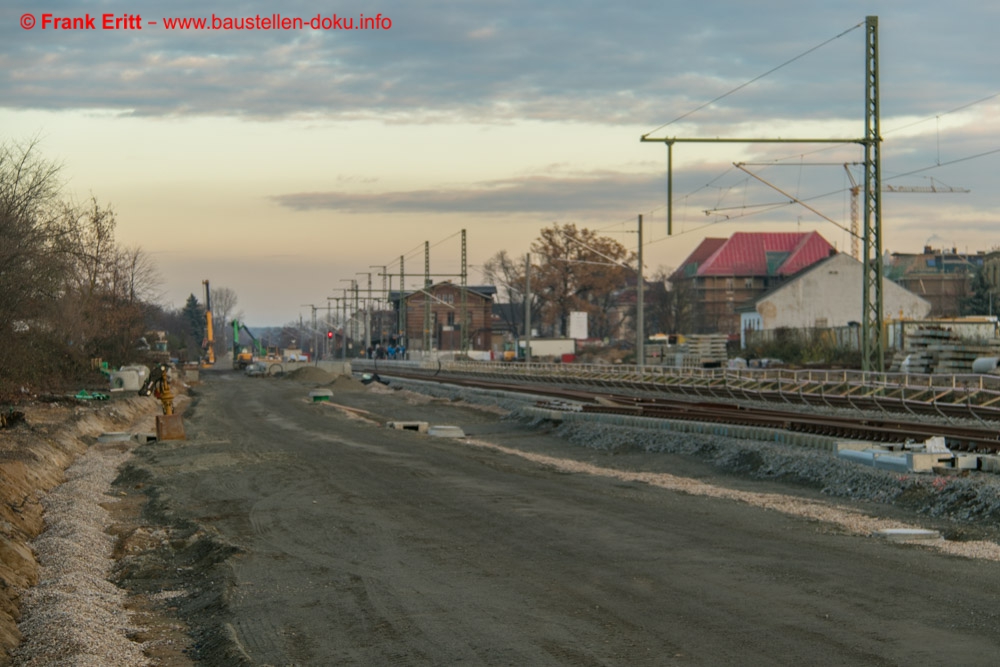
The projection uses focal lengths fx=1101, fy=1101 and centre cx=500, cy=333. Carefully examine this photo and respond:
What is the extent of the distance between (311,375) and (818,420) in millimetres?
64531

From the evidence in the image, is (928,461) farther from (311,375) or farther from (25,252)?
(311,375)

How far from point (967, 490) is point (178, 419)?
22892 mm

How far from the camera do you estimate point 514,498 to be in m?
18.3

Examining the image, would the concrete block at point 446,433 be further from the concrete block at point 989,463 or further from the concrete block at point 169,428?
the concrete block at point 989,463

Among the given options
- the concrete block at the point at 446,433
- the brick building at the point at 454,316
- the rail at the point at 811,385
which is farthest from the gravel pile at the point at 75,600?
the brick building at the point at 454,316

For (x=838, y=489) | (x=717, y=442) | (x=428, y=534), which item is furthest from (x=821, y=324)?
(x=428, y=534)

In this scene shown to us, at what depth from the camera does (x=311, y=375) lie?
3479 inches

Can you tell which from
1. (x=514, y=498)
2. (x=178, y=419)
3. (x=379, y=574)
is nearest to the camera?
(x=379, y=574)

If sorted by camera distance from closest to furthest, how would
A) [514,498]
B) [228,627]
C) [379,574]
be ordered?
[228,627] → [379,574] → [514,498]

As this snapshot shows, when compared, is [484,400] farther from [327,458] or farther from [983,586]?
[983,586]

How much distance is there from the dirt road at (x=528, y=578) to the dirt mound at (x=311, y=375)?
6476 cm

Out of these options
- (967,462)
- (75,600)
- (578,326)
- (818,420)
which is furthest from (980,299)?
(75,600)

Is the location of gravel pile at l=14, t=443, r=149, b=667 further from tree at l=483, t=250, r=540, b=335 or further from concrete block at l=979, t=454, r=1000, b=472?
tree at l=483, t=250, r=540, b=335

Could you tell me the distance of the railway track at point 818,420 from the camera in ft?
75.2
